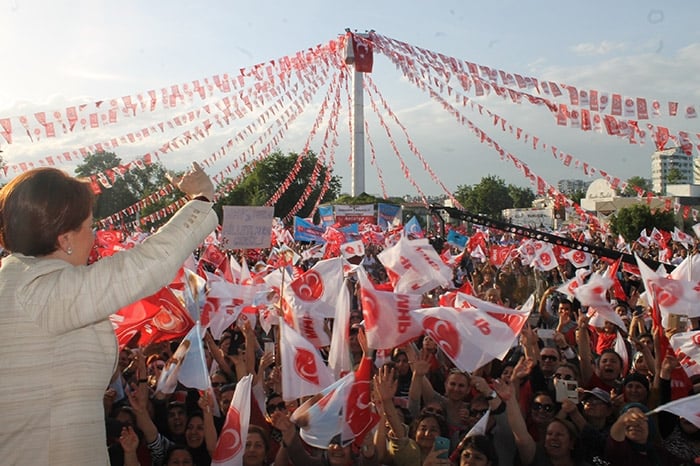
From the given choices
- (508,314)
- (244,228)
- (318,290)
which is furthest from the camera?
(244,228)

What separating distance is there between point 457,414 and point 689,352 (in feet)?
8.58

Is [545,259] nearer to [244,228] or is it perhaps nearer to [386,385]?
[244,228]

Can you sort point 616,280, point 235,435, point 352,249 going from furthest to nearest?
point 352,249
point 616,280
point 235,435

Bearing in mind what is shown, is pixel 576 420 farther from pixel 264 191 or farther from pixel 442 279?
pixel 264 191

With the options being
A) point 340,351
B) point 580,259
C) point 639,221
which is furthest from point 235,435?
point 639,221

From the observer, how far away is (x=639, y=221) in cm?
3369

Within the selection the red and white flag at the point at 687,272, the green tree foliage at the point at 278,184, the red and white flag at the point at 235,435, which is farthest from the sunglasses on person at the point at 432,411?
the green tree foliage at the point at 278,184

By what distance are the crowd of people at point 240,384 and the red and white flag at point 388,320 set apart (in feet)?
0.58

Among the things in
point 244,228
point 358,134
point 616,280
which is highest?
point 244,228

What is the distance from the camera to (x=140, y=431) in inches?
193

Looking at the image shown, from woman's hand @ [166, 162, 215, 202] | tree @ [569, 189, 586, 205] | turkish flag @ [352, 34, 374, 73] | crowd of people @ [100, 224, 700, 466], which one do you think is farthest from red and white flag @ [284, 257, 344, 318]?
tree @ [569, 189, 586, 205]

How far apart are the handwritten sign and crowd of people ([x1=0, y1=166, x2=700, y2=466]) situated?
1370 millimetres

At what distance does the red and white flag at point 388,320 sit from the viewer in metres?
5.98

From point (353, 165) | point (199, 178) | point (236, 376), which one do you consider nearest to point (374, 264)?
point (236, 376)
